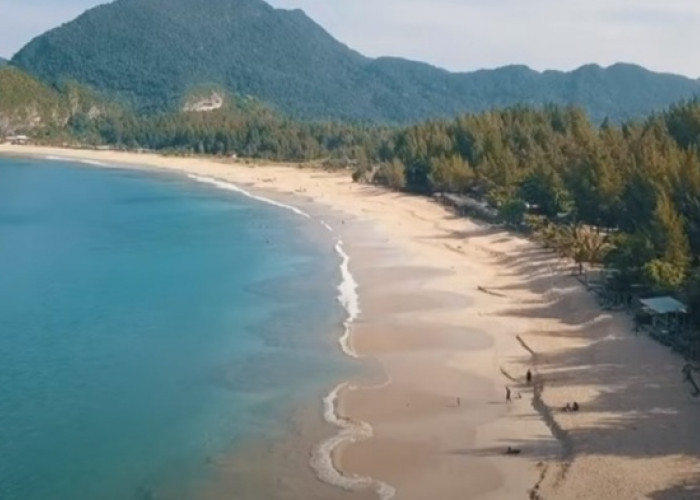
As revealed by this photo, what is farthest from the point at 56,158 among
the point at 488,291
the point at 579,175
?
the point at 488,291

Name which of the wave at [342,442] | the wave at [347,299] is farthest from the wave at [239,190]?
the wave at [342,442]

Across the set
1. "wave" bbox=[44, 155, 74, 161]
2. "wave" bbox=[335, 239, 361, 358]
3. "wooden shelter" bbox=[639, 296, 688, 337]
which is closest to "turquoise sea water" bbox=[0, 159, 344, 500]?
"wave" bbox=[335, 239, 361, 358]

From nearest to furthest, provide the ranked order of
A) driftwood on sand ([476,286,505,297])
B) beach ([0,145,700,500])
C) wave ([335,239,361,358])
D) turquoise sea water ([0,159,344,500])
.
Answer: beach ([0,145,700,500])
turquoise sea water ([0,159,344,500])
wave ([335,239,361,358])
driftwood on sand ([476,286,505,297])

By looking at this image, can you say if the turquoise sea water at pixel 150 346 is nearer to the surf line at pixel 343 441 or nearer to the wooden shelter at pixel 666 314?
the surf line at pixel 343 441

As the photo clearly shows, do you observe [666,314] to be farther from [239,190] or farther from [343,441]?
[239,190]

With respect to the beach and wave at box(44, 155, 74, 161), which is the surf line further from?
wave at box(44, 155, 74, 161)

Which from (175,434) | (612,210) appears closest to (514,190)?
(612,210)
